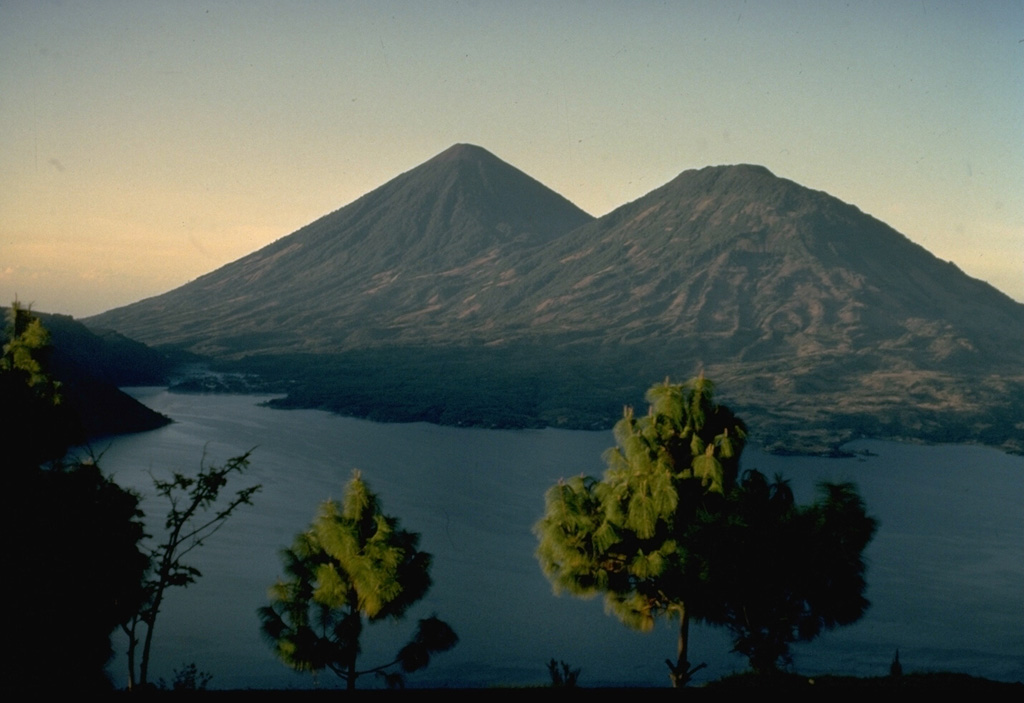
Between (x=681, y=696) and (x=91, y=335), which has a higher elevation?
(x=91, y=335)

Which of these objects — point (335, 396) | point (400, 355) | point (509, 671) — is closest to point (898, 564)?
point (509, 671)

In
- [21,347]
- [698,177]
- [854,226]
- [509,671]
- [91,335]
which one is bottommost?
[509,671]

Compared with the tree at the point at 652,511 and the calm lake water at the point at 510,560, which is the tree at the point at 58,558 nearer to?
the tree at the point at 652,511

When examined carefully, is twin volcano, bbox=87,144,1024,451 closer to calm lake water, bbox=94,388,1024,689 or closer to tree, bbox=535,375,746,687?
calm lake water, bbox=94,388,1024,689

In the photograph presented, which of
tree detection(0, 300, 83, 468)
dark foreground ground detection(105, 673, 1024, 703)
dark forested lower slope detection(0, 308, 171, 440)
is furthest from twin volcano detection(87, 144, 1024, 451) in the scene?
dark foreground ground detection(105, 673, 1024, 703)

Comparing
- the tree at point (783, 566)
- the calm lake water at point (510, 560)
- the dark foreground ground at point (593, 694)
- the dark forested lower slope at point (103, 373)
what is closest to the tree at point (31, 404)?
the calm lake water at point (510, 560)

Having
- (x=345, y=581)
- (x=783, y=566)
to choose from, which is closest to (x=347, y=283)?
(x=345, y=581)

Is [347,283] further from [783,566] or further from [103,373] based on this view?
[783,566]

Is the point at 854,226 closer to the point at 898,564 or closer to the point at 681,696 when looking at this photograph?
the point at 898,564
